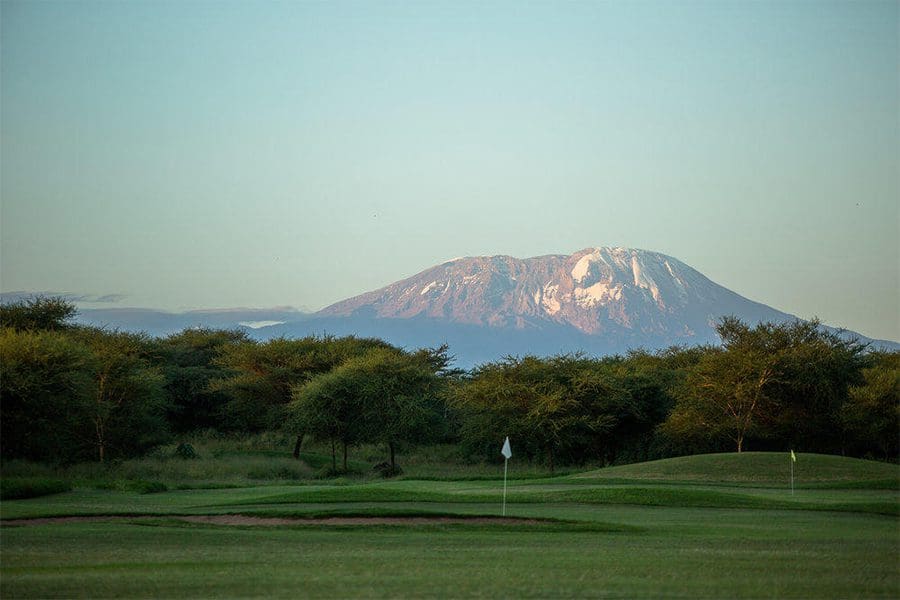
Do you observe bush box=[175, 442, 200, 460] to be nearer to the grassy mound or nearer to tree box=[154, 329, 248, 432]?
tree box=[154, 329, 248, 432]

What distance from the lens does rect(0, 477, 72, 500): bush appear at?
3666 cm

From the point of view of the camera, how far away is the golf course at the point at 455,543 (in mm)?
15023

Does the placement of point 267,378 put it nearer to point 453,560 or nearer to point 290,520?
point 290,520

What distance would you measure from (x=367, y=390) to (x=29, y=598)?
4712 cm

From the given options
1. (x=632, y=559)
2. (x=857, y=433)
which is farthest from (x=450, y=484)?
(x=857, y=433)

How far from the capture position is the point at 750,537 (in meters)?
22.1

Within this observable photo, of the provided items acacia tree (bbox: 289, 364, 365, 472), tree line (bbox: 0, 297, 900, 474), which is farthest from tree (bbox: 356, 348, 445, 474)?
acacia tree (bbox: 289, 364, 365, 472)

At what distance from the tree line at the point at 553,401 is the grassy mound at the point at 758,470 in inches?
532

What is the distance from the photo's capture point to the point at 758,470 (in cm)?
4612

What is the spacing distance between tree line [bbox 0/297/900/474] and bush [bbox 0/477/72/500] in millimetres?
12142

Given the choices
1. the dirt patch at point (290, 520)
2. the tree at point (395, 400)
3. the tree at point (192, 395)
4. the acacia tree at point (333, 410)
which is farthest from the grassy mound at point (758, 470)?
the tree at point (192, 395)

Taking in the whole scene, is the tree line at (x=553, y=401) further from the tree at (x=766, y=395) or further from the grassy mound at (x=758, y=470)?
the grassy mound at (x=758, y=470)

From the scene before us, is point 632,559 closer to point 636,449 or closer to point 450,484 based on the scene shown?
point 450,484

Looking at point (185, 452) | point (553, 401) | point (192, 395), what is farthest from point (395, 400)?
point (192, 395)
